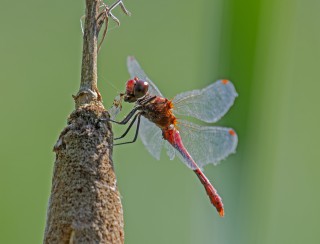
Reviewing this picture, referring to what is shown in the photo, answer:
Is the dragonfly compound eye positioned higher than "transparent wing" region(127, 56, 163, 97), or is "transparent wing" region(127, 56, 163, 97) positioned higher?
"transparent wing" region(127, 56, 163, 97)

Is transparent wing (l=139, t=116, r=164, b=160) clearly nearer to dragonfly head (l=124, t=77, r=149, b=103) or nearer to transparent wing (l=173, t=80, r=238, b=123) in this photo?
transparent wing (l=173, t=80, r=238, b=123)

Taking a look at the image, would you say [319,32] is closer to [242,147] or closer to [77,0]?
[242,147]

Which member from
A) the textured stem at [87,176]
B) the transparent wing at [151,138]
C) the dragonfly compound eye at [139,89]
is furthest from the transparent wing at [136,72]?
the textured stem at [87,176]

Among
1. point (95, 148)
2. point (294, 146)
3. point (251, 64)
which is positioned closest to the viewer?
point (95, 148)

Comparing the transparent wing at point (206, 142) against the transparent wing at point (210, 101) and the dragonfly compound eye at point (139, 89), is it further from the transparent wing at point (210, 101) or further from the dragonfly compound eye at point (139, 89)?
the dragonfly compound eye at point (139, 89)

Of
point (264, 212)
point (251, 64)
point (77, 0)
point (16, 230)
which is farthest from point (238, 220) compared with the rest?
point (77, 0)

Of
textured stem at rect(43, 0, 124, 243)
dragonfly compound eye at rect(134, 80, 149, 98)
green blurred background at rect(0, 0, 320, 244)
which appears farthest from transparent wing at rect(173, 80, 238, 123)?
textured stem at rect(43, 0, 124, 243)
